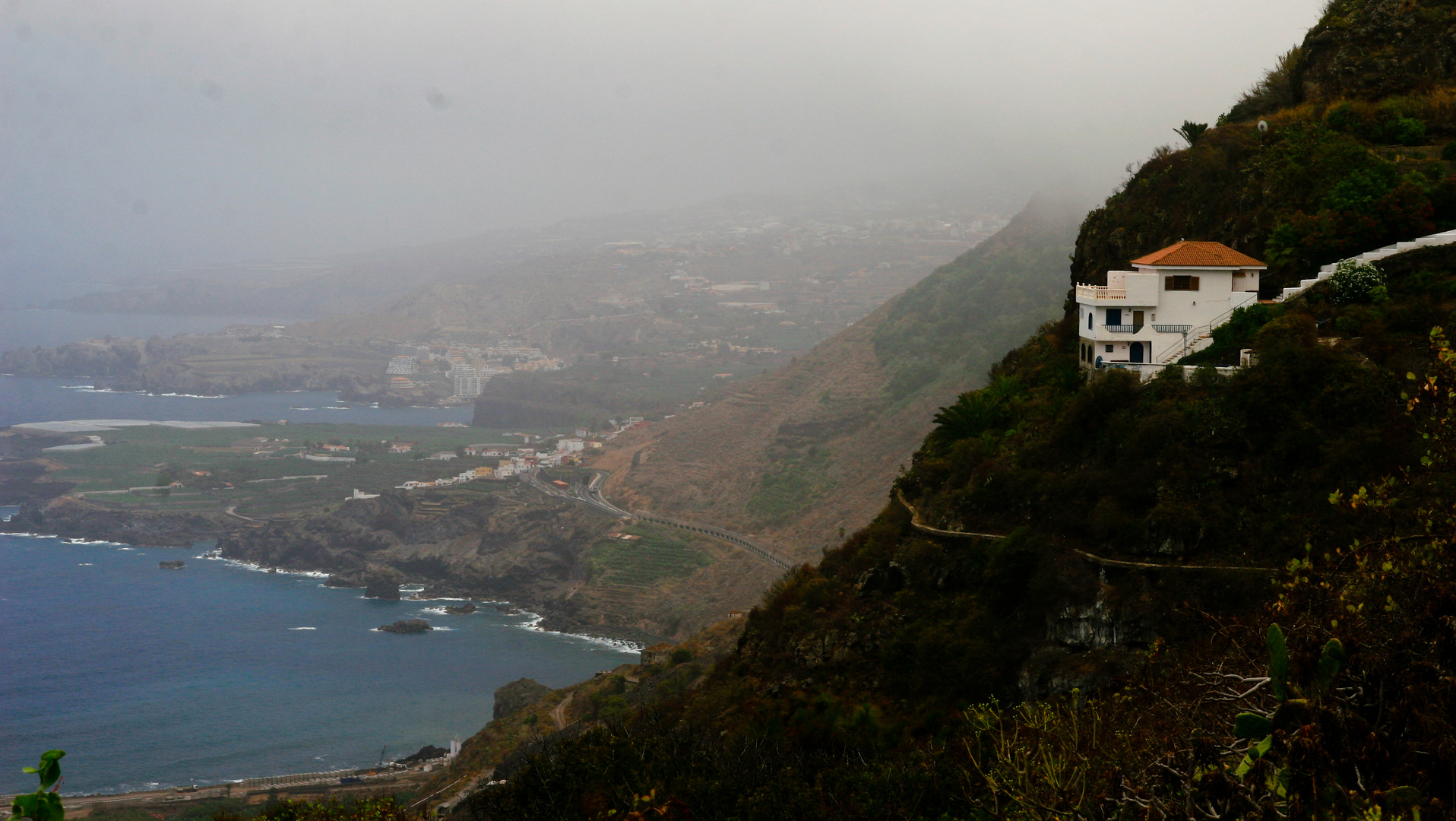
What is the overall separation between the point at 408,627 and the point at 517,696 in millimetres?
23861

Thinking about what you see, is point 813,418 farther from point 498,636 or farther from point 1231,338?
point 1231,338

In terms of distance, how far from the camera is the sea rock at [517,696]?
53331 mm

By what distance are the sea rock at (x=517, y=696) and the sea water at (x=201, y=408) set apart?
361 feet

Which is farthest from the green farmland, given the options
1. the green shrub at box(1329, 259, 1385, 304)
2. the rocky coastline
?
the green shrub at box(1329, 259, 1385, 304)

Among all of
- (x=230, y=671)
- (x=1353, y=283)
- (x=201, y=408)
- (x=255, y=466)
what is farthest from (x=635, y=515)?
(x=201, y=408)

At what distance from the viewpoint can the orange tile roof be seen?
25.3 metres

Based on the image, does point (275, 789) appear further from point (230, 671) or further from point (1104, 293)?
point (1104, 293)

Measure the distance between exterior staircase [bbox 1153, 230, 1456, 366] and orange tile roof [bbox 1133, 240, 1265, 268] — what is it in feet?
3.38

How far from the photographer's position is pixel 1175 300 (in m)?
25.5

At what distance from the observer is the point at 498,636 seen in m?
73.8

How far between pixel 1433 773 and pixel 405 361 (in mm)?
193810

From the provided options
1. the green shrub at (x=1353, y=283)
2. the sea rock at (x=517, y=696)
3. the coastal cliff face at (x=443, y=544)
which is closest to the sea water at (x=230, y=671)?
the coastal cliff face at (x=443, y=544)

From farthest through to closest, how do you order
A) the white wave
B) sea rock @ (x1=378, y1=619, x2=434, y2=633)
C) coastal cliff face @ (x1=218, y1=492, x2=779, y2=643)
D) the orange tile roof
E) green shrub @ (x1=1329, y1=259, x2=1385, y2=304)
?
the white wave, sea rock @ (x1=378, y1=619, x2=434, y2=633), coastal cliff face @ (x1=218, y1=492, x2=779, y2=643), the orange tile roof, green shrub @ (x1=1329, y1=259, x2=1385, y2=304)

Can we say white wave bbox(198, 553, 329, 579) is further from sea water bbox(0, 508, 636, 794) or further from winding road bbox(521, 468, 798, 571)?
winding road bbox(521, 468, 798, 571)
